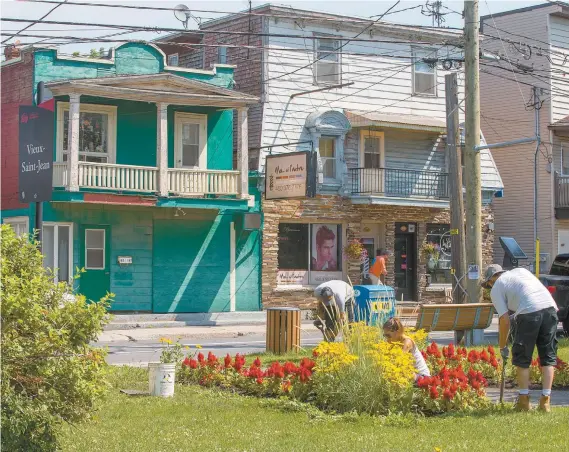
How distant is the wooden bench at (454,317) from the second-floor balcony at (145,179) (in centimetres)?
1188

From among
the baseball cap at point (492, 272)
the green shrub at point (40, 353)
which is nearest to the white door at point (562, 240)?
the baseball cap at point (492, 272)

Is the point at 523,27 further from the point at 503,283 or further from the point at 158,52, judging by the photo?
the point at 503,283

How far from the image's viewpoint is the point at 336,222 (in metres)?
31.2

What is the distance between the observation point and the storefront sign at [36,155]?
13.7m

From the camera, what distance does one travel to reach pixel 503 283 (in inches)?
419

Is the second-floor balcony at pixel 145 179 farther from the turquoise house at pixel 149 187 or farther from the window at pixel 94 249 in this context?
the window at pixel 94 249

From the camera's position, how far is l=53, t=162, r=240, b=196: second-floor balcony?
84.8 ft

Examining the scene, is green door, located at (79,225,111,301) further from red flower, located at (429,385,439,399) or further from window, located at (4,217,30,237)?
red flower, located at (429,385,439,399)

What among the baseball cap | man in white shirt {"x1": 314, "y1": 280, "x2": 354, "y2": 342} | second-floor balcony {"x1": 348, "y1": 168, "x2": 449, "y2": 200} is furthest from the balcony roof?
the baseball cap

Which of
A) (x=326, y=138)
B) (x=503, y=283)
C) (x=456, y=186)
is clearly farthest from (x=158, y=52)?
(x=503, y=283)

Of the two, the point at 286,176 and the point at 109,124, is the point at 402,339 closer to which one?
the point at 286,176

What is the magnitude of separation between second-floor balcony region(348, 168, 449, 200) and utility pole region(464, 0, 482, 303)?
492 inches

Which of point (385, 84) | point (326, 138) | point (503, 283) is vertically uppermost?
point (385, 84)

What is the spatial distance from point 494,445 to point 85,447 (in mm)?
3578
